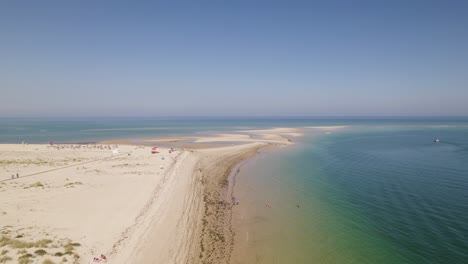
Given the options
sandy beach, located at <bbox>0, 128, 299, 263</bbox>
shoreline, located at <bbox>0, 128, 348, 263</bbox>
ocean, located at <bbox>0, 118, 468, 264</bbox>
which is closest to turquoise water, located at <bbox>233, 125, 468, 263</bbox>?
ocean, located at <bbox>0, 118, 468, 264</bbox>

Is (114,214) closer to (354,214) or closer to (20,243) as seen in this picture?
(20,243)

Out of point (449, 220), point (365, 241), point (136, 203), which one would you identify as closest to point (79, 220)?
point (136, 203)

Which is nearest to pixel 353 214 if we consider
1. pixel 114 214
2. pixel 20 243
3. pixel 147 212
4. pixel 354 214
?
pixel 354 214

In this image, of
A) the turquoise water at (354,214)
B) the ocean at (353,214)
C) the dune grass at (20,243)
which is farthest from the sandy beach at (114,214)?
the turquoise water at (354,214)

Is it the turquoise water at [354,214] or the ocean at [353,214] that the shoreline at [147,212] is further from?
the turquoise water at [354,214]

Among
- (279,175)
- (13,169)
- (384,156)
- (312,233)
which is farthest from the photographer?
(384,156)

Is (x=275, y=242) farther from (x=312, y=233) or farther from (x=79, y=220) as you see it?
(x=79, y=220)
